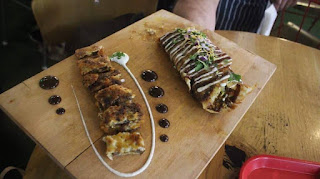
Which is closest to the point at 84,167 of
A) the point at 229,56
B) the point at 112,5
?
the point at 229,56

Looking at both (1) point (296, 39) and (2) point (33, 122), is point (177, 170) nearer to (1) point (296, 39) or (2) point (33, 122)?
(2) point (33, 122)

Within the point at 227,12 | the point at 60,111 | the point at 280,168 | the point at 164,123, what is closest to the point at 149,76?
the point at 164,123

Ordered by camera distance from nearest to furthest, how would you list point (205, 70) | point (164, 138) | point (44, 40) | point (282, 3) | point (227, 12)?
point (164, 138)
point (205, 70)
point (44, 40)
point (227, 12)
point (282, 3)

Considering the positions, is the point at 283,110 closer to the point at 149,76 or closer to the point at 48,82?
the point at 149,76

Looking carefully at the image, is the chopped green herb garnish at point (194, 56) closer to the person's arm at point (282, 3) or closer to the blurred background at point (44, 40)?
the blurred background at point (44, 40)

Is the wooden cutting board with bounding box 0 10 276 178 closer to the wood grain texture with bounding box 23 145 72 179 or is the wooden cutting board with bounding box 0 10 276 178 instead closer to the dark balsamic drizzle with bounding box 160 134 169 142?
the dark balsamic drizzle with bounding box 160 134 169 142

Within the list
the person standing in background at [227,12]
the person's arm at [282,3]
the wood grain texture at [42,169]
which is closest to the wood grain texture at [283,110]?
the person standing in background at [227,12]
